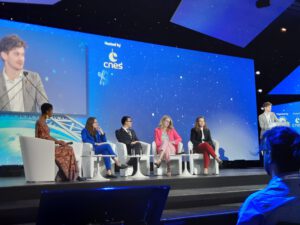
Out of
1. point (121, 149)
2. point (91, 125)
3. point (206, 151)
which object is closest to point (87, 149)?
point (91, 125)

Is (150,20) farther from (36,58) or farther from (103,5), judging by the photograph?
(36,58)

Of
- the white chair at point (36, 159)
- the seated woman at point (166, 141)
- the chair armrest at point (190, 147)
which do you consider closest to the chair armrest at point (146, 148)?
the seated woman at point (166, 141)

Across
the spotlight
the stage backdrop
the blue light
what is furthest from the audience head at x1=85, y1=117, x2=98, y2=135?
the spotlight

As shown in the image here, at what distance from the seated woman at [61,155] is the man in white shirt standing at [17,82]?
1299 millimetres

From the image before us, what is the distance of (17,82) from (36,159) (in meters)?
1.83

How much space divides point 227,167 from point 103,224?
739cm

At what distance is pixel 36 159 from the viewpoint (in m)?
4.45

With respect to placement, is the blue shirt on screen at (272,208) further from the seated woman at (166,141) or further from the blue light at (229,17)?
the blue light at (229,17)

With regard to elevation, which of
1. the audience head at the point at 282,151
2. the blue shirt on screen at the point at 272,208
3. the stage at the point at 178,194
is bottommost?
the stage at the point at 178,194

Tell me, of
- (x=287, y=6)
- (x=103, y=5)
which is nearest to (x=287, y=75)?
(x=287, y=6)

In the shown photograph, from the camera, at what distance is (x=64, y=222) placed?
101 centimetres

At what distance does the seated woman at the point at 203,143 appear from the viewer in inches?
235

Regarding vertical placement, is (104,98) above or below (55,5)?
below

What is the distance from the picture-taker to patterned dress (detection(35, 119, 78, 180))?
15.2 ft
